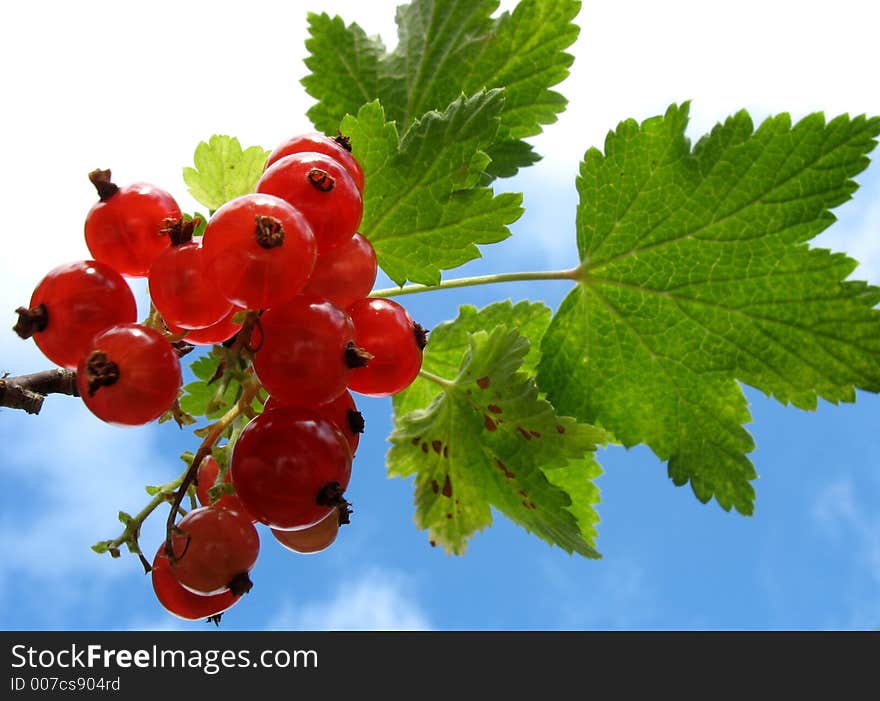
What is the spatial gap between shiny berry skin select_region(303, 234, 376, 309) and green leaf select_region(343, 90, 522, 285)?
1.11ft

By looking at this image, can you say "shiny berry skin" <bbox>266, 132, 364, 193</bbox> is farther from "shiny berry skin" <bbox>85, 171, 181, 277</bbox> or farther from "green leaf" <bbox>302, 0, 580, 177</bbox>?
"green leaf" <bbox>302, 0, 580, 177</bbox>

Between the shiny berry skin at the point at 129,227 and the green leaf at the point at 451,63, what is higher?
the green leaf at the point at 451,63

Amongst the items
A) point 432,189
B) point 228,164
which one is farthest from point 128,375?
point 228,164

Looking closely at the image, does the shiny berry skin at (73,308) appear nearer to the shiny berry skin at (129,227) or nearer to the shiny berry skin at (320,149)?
the shiny berry skin at (129,227)

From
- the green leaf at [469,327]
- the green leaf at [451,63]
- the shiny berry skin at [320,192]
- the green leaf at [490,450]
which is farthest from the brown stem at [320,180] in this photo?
the green leaf at [469,327]

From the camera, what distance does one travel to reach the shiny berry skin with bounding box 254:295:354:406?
1888 mm

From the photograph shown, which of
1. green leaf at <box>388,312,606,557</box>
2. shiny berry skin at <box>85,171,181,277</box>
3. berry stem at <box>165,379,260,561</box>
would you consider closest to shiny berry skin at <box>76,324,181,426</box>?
berry stem at <box>165,379,260,561</box>

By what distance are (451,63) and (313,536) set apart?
6.07ft

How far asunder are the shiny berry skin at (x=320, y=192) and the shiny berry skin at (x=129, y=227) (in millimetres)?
282

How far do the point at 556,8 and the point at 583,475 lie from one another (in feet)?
5.75

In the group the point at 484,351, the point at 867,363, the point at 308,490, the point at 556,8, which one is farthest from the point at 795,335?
the point at 308,490

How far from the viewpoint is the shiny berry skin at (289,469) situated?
1870 millimetres

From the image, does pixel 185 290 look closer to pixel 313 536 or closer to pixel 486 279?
pixel 313 536

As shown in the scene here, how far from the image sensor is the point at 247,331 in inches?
79.1
